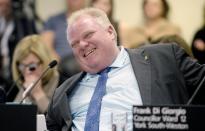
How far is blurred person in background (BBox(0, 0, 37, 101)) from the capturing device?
4.70 meters

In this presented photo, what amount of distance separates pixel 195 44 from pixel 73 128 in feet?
6.88

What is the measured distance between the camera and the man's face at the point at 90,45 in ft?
8.75

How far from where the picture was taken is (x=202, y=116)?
67.8 inches

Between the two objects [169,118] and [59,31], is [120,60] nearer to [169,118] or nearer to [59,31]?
[169,118]

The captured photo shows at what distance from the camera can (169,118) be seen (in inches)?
69.6

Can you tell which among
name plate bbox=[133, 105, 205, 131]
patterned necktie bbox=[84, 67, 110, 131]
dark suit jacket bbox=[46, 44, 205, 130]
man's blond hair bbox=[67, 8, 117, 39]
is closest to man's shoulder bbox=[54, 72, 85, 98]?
dark suit jacket bbox=[46, 44, 205, 130]

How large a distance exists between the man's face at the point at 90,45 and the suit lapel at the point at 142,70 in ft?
0.38

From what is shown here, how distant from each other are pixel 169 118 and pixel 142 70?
0.81m

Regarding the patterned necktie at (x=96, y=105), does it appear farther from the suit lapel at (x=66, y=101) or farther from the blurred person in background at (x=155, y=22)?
the blurred person in background at (x=155, y=22)

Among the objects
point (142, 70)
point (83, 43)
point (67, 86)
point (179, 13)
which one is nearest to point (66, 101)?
point (67, 86)

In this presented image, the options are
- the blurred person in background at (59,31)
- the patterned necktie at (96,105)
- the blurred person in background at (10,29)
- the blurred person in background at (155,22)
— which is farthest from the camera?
the blurred person in background at (59,31)

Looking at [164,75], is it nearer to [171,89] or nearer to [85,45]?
[171,89]

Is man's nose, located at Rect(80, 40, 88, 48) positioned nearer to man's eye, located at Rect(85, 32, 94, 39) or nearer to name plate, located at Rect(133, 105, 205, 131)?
man's eye, located at Rect(85, 32, 94, 39)

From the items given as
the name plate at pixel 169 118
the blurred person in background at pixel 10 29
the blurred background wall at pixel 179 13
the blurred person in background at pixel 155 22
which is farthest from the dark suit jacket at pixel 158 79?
the blurred background wall at pixel 179 13
